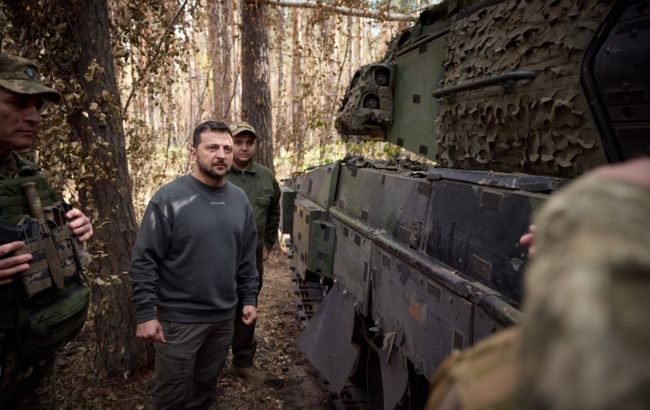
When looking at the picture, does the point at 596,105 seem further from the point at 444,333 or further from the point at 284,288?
the point at 284,288

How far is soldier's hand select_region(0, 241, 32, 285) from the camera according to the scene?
6.74ft

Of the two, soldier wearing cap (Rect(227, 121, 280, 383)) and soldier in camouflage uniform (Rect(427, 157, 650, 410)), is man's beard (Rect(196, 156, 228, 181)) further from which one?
soldier in camouflage uniform (Rect(427, 157, 650, 410))

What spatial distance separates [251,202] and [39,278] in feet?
7.95

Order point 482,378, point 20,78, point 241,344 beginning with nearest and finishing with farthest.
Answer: point 482,378 < point 20,78 < point 241,344

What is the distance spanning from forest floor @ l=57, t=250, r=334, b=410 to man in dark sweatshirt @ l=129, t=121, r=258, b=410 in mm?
1050

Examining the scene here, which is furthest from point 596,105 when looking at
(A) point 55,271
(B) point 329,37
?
(B) point 329,37

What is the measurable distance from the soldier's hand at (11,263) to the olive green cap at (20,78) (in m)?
0.74

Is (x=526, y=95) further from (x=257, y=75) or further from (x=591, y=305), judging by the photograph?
(x=257, y=75)

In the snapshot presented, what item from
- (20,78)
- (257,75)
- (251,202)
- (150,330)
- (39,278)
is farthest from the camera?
(257,75)

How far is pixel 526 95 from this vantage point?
248 centimetres

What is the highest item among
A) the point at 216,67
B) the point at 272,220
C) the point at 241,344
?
the point at 216,67

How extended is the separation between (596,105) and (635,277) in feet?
6.41

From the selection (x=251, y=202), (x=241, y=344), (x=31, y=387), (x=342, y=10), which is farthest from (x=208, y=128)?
(x=342, y=10)

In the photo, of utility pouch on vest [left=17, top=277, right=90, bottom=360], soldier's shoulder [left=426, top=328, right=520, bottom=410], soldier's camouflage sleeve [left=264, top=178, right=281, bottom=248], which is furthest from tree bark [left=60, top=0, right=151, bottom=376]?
soldier's shoulder [left=426, top=328, right=520, bottom=410]
